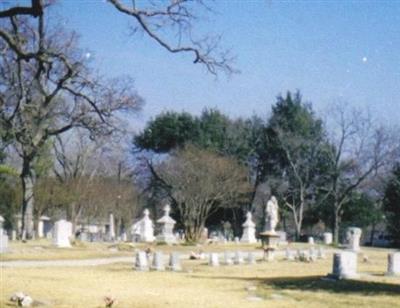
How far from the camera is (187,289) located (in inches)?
624

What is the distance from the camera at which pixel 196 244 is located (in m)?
40.8

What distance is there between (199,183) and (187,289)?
32481 millimetres

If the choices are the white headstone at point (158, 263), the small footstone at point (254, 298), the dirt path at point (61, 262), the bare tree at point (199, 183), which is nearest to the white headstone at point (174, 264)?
the white headstone at point (158, 263)

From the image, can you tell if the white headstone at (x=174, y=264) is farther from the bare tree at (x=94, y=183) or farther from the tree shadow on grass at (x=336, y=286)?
the bare tree at (x=94, y=183)

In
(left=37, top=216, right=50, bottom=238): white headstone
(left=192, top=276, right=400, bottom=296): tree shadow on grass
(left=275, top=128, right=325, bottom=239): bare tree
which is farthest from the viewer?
(left=37, top=216, right=50, bottom=238): white headstone

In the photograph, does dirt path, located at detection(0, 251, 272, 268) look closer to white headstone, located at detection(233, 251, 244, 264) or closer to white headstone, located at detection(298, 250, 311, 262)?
white headstone, located at detection(233, 251, 244, 264)

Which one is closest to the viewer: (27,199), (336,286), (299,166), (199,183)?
(336,286)

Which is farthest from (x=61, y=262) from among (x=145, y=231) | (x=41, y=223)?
(x=41, y=223)

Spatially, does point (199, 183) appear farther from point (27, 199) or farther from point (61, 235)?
point (61, 235)

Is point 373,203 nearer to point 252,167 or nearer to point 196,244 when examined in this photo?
point 252,167

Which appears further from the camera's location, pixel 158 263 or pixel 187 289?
pixel 158 263

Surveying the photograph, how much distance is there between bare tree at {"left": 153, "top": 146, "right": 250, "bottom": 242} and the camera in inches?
1802

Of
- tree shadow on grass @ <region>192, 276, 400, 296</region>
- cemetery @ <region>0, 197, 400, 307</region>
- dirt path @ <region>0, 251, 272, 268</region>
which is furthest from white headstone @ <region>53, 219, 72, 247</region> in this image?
tree shadow on grass @ <region>192, 276, 400, 296</region>

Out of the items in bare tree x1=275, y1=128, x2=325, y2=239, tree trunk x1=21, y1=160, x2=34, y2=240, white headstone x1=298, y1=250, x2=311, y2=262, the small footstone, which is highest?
bare tree x1=275, y1=128, x2=325, y2=239
